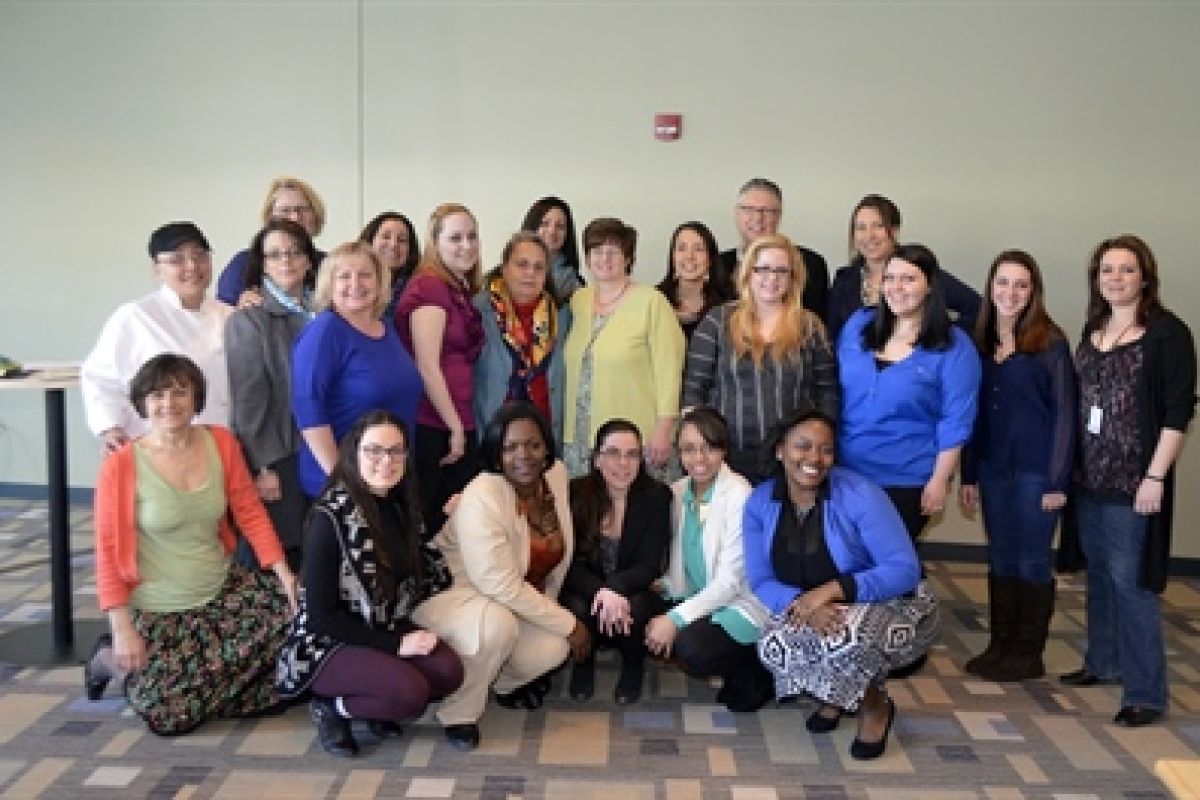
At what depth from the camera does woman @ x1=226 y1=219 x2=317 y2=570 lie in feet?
10.9

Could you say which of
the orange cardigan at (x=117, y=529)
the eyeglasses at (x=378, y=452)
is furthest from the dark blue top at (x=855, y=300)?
the orange cardigan at (x=117, y=529)

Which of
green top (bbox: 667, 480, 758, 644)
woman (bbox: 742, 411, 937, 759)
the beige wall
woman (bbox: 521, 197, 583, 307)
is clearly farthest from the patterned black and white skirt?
the beige wall

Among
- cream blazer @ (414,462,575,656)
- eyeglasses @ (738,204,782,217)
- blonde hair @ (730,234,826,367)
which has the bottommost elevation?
cream blazer @ (414,462,575,656)

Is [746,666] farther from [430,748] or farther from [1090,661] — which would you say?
[1090,661]

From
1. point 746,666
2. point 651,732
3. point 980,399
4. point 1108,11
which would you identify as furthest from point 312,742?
point 1108,11

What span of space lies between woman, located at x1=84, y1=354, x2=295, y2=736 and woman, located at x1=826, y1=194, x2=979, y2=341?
2.21 meters

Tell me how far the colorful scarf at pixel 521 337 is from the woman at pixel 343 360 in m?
0.47

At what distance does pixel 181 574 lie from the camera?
124 inches

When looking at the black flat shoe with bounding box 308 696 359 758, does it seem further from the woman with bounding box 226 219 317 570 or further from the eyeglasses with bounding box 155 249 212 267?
the eyeglasses with bounding box 155 249 212 267

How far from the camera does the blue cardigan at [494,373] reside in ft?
12.1

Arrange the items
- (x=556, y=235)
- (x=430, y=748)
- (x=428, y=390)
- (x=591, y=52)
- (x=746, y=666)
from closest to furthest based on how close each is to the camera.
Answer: (x=430, y=748) → (x=746, y=666) → (x=428, y=390) → (x=556, y=235) → (x=591, y=52)

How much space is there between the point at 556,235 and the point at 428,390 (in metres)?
1.01

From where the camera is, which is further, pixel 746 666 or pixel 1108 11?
pixel 1108 11

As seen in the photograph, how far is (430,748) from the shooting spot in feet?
9.92
